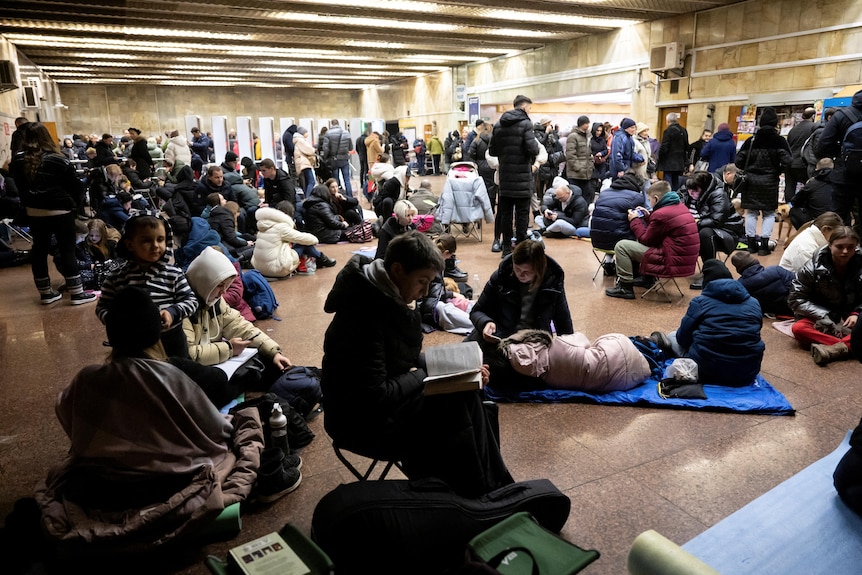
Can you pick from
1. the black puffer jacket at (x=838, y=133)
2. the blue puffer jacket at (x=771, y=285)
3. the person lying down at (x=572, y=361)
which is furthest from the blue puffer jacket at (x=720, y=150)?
the person lying down at (x=572, y=361)

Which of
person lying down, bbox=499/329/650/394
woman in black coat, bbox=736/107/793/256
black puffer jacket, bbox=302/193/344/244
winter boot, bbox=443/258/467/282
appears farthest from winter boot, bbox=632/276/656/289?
black puffer jacket, bbox=302/193/344/244

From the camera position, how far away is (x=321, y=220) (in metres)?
9.31

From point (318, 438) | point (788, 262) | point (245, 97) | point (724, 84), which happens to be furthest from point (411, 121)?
point (318, 438)

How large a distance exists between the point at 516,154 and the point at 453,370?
5.66 metres

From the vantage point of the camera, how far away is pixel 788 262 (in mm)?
5367

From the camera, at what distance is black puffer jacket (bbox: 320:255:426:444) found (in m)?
2.18

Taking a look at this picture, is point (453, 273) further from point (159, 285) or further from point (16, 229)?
point (16, 229)

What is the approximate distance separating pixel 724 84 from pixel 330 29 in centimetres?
894

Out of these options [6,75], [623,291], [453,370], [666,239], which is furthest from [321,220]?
[453,370]

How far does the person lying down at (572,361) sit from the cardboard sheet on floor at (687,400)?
6cm

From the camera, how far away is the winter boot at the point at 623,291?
6004mm

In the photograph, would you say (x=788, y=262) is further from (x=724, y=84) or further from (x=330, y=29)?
(x=330, y=29)

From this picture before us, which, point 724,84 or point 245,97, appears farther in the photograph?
point 245,97

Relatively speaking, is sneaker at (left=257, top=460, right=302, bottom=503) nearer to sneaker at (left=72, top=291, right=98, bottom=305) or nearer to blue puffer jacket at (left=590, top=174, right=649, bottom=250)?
blue puffer jacket at (left=590, top=174, right=649, bottom=250)
